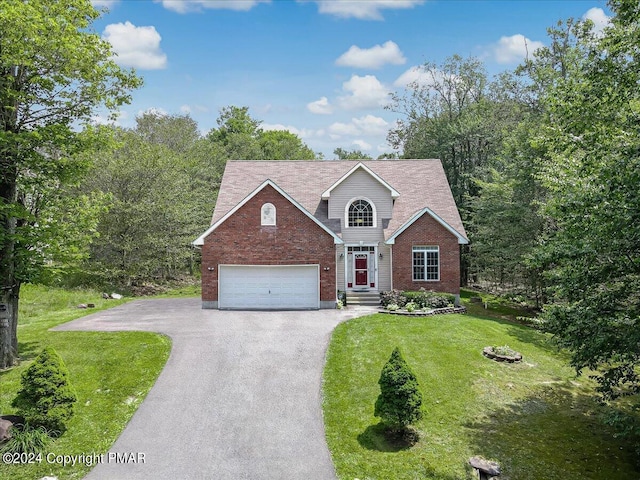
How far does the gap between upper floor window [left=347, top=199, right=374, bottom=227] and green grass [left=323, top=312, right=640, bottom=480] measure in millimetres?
8000

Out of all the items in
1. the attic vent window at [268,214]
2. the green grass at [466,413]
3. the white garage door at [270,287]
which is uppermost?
the attic vent window at [268,214]

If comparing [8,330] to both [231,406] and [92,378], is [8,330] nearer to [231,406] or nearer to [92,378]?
[92,378]

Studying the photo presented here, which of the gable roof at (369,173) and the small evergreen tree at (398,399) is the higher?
the gable roof at (369,173)

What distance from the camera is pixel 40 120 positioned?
47.5 feet

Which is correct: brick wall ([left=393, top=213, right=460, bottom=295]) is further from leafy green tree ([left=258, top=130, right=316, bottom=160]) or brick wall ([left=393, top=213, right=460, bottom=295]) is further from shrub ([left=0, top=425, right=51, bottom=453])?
leafy green tree ([left=258, top=130, right=316, bottom=160])

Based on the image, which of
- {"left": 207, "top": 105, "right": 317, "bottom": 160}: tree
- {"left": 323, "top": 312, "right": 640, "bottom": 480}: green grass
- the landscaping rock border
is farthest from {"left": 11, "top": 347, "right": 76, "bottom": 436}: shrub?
{"left": 207, "top": 105, "right": 317, "bottom": 160}: tree

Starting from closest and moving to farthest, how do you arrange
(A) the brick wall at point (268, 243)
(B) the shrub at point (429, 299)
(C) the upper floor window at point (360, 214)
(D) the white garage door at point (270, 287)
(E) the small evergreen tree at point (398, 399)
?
(E) the small evergreen tree at point (398, 399)
(B) the shrub at point (429, 299)
(A) the brick wall at point (268, 243)
(D) the white garage door at point (270, 287)
(C) the upper floor window at point (360, 214)

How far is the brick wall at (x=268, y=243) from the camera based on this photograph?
21.2m

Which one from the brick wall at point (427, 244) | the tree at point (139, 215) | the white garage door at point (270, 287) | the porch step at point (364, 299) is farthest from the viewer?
the tree at point (139, 215)

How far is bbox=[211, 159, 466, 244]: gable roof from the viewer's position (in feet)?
80.9

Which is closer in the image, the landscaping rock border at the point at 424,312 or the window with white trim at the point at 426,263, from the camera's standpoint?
the landscaping rock border at the point at 424,312

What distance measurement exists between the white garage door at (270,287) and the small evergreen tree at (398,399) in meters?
10.9

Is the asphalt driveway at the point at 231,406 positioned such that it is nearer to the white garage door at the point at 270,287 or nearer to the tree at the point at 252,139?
the white garage door at the point at 270,287

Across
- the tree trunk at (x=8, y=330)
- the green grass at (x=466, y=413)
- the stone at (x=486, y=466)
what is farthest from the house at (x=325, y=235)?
the stone at (x=486, y=466)
